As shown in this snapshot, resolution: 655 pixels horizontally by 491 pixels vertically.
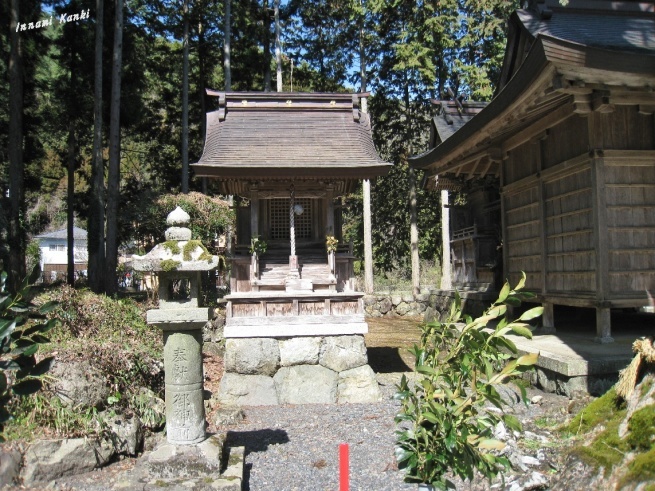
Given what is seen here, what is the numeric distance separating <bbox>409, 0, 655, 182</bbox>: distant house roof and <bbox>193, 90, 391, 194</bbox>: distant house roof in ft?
6.65

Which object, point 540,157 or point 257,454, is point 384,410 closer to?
point 257,454

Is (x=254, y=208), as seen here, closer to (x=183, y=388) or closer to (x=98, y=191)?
(x=183, y=388)

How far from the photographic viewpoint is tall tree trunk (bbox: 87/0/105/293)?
16812 mm

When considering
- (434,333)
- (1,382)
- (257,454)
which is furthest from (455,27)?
(1,382)

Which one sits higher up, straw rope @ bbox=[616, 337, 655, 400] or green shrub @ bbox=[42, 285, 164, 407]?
straw rope @ bbox=[616, 337, 655, 400]

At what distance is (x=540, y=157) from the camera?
32.1 feet

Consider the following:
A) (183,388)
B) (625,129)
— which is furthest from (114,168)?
(625,129)

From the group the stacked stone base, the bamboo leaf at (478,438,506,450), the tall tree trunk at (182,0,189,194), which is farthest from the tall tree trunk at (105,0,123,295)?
the bamboo leaf at (478,438,506,450)

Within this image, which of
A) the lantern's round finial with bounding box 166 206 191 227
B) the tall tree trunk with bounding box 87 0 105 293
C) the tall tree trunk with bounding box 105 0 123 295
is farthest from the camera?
the tall tree trunk with bounding box 87 0 105 293

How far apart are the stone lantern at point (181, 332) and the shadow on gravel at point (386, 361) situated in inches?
272

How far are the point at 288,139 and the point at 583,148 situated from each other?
6269 millimetres

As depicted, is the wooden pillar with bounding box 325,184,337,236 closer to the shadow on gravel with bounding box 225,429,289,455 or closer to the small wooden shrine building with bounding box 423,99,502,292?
the small wooden shrine building with bounding box 423,99,502,292

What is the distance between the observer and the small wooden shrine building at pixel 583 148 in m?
7.01

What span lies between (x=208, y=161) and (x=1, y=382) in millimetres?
9684
